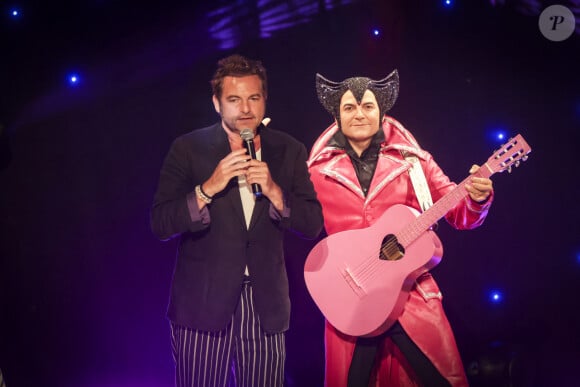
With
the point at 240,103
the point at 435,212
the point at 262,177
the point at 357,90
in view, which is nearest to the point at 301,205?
the point at 262,177

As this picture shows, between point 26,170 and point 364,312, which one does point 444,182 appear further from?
point 26,170

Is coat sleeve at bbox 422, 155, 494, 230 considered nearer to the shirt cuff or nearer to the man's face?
the man's face

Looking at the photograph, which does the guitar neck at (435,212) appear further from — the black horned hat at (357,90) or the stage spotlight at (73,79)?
the stage spotlight at (73,79)

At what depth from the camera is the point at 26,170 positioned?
11.1 feet

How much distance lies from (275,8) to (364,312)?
205 centimetres

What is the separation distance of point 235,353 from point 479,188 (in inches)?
59.6

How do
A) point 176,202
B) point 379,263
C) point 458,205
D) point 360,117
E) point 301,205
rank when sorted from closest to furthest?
point 176,202
point 301,205
point 379,263
point 458,205
point 360,117

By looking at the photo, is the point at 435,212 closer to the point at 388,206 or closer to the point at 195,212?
the point at 388,206

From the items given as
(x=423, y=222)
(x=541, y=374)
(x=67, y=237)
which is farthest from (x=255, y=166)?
(x=541, y=374)

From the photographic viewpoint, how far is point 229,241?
2709 millimetres

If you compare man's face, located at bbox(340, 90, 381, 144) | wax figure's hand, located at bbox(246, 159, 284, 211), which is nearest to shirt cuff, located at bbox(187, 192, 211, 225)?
wax figure's hand, located at bbox(246, 159, 284, 211)

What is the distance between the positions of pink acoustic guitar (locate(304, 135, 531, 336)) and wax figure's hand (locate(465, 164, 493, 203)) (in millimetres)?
33

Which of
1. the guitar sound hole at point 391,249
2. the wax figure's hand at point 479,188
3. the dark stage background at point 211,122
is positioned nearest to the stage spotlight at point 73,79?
the dark stage background at point 211,122

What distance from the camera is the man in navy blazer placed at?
105 inches
